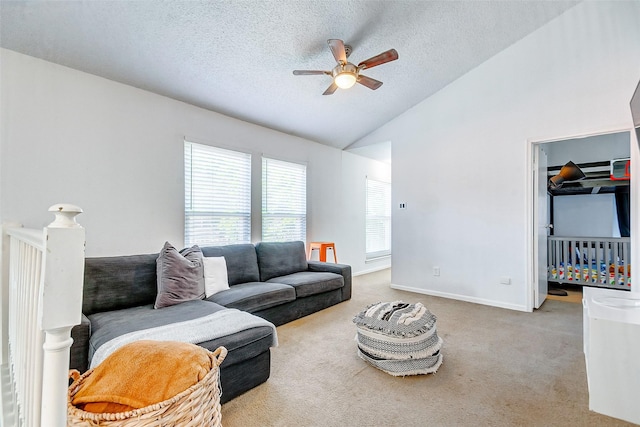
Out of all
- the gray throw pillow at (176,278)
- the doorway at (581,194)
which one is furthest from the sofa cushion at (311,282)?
the doorway at (581,194)

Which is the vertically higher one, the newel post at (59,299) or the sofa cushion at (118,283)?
the newel post at (59,299)

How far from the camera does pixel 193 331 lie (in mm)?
1909

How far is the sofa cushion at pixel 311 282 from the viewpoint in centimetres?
346

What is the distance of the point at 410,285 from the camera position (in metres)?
4.78

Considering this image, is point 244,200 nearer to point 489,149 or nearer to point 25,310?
point 25,310

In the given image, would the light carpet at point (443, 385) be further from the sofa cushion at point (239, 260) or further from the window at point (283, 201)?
the window at point (283, 201)

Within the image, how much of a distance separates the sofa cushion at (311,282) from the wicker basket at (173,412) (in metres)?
2.08

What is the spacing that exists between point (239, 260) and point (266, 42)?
2384 millimetres

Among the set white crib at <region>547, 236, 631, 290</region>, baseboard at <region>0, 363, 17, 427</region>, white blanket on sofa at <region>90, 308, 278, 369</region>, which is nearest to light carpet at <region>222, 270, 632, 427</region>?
white blanket on sofa at <region>90, 308, 278, 369</region>

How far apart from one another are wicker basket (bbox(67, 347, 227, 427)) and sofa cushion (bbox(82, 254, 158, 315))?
1.36 meters

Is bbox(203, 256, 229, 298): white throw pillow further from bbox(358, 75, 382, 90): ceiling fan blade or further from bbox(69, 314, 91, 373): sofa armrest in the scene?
bbox(358, 75, 382, 90): ceiling fan blade

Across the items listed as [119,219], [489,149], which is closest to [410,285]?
[489,149]

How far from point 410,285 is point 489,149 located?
2348mm

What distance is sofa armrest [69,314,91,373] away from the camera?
1.88 meters
